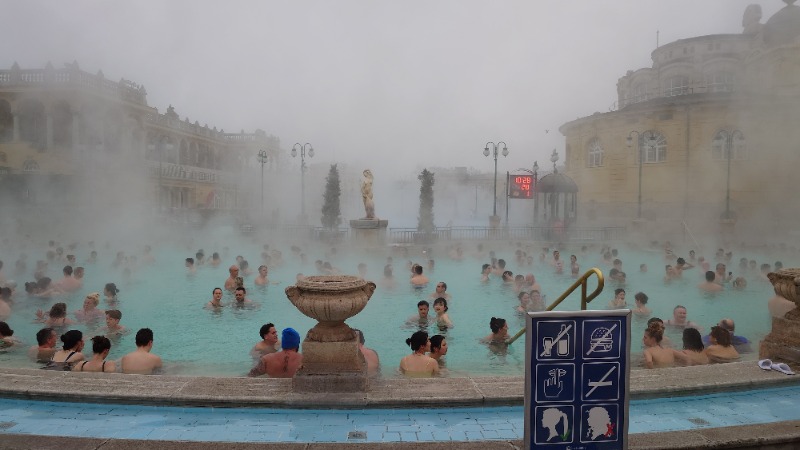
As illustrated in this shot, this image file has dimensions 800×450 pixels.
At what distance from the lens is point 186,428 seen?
4.25 metres

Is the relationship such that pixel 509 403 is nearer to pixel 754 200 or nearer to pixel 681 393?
pixel 681 393

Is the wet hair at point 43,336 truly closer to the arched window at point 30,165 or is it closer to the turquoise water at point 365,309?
the turquoise water at point 365,309

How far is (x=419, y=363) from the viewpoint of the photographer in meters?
6.70

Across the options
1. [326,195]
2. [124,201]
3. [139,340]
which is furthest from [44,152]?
[139,340]

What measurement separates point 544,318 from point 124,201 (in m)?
36.3

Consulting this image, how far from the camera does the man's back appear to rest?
675 centimetres

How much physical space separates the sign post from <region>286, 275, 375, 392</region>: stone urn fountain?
2.17m

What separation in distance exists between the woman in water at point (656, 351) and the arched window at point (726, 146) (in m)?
31.8

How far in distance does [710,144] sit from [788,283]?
1333 inches

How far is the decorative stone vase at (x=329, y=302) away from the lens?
4.59 metres

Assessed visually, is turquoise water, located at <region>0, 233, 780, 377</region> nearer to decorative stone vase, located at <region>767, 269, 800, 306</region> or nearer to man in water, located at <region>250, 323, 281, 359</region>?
man in water, located at <region>250, 323, 281, 359</region>

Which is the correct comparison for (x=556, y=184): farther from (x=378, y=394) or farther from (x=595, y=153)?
(x=378, y=394)

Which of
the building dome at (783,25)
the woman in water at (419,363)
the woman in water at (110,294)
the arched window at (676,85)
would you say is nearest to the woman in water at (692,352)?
the woman in water at (419,363)

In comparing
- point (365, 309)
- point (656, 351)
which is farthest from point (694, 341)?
point (365, 309)
